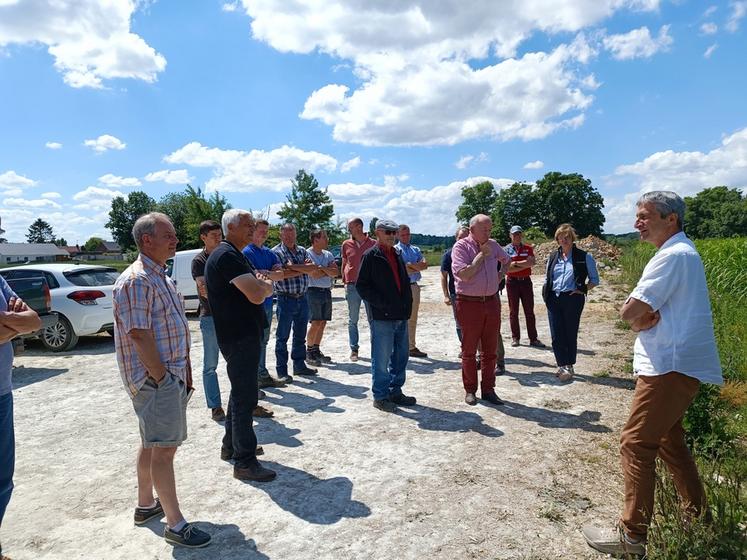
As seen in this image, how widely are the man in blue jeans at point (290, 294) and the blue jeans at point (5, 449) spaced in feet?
12.3

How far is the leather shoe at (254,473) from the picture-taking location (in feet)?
12.5

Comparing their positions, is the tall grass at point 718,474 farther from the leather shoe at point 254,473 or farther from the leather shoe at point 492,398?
the leather shoe at point 254,473

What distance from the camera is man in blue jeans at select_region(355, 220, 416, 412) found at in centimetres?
535

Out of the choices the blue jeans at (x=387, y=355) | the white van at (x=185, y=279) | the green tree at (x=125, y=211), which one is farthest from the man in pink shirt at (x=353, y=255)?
the green tree at (x=125, y=211)

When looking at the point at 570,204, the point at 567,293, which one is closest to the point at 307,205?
the point at 567,293

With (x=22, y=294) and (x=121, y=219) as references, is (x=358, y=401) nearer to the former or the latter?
(x=22, y=294)

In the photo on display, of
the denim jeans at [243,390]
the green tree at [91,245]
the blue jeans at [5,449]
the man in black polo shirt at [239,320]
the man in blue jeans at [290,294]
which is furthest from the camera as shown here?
the green tree at [91,245]

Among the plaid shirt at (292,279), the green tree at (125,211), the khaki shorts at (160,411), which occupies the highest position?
the green tree at (125,211)

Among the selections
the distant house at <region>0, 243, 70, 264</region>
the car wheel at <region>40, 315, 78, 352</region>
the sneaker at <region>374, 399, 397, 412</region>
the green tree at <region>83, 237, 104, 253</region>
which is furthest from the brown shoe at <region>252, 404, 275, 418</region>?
the green tree at <region>83, 237, 104, 253</region>

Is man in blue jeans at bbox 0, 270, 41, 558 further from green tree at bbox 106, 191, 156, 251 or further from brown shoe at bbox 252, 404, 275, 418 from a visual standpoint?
green tree at bbox 106, 191, 156, 251

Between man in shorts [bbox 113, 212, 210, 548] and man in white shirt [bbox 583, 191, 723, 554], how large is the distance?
254 cm

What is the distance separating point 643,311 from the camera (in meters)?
2.61

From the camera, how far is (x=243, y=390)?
3760mm

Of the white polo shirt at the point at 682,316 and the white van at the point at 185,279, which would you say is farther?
the white van at the point at 185,279
